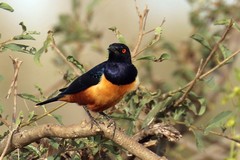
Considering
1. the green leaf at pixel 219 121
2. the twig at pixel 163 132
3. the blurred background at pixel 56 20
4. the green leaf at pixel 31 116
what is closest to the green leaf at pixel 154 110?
the twig at pixel 163 132

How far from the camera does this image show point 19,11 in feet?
37.0

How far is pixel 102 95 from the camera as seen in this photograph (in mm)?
4086

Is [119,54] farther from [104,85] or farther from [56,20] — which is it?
[56,20]

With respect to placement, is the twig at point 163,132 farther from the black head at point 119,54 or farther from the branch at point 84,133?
the black head at point 119,54

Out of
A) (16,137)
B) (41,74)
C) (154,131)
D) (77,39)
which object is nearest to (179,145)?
(77,39)

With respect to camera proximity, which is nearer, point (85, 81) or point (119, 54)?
point (85, 81)

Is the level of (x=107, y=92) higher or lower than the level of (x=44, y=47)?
lower

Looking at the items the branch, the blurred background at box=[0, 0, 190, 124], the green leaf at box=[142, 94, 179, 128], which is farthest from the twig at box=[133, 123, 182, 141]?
the blurred background at box=[0, 0, 190, 124]

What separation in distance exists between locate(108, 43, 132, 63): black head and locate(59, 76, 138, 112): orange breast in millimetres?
161

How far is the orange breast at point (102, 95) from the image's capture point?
4.07 m

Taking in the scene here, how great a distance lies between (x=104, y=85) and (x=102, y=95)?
0.19ft

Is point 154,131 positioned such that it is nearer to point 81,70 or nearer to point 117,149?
point 117,149

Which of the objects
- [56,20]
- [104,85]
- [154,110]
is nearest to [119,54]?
[104,85]

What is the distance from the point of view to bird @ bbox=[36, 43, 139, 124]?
13.4 feet
